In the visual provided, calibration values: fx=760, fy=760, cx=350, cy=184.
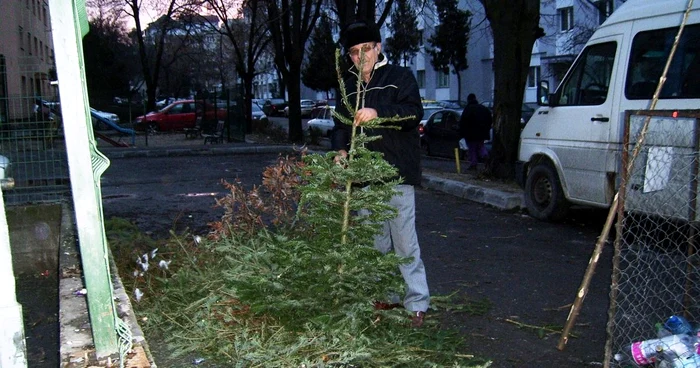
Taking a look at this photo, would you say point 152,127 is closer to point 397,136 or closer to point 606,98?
point 606,98

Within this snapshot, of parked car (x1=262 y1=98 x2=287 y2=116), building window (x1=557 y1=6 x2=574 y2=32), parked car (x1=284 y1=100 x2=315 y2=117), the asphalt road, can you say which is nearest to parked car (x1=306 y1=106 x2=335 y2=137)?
the asphalt road

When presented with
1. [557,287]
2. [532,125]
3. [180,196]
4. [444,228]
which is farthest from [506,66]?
[557,287]

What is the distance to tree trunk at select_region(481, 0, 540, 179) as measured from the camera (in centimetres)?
1212

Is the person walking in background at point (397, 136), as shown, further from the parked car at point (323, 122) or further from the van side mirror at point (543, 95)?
the parked car at point (323, 122)

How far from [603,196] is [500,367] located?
168 inches

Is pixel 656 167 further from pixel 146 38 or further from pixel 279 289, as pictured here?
pixel 146 38

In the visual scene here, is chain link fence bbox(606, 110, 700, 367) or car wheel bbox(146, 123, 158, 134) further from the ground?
chain link fence bbox(606, 110, 700, 367)

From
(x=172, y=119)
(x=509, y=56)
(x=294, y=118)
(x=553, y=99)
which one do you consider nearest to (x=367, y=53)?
(x=553, y=99)

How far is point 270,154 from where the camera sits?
65.8ft

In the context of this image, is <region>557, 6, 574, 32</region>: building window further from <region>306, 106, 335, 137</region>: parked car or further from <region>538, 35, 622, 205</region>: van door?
<region>538, 35, 622, 205</region>: van door

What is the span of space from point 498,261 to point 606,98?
2.36 m

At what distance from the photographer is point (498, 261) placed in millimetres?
6887

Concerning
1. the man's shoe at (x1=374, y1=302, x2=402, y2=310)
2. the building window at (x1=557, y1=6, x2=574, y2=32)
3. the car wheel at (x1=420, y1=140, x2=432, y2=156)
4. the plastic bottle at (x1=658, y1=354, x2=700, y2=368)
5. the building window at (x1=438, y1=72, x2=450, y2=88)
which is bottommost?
the car wheel at (x1=420, y1=140, x2=432, y2=156)

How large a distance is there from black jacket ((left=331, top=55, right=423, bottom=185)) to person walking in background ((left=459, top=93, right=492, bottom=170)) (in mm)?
12449
